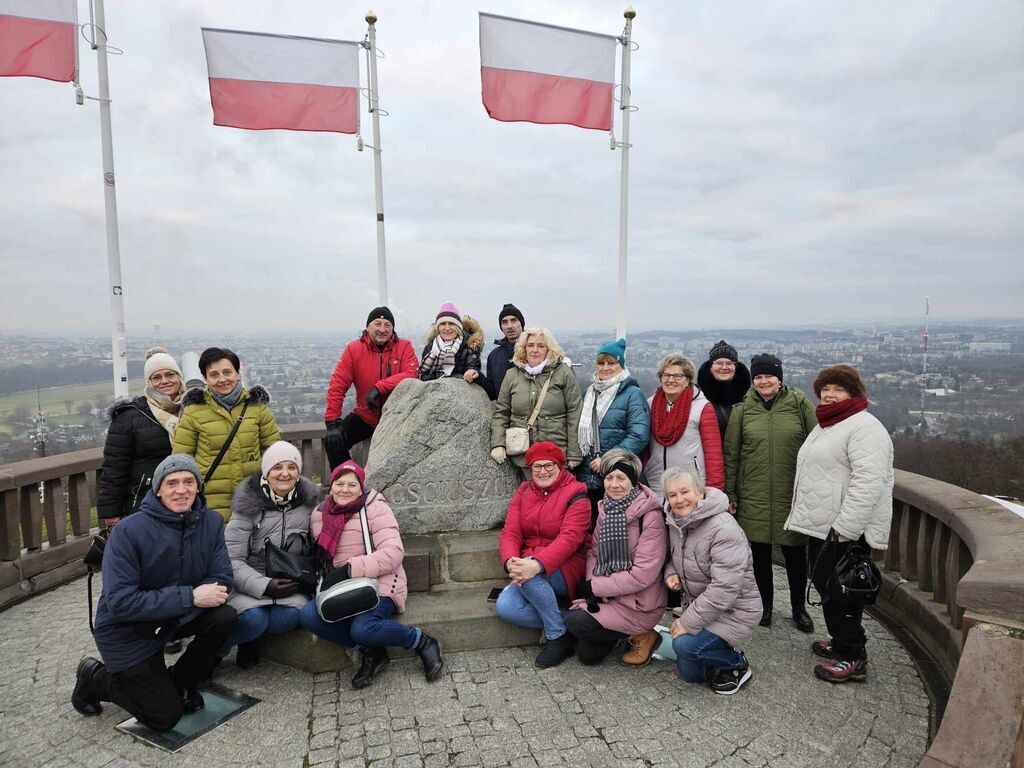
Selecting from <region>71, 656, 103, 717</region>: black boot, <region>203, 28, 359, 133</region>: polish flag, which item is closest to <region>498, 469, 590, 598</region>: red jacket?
<region>71, 656, 103, 717</region>: black boot

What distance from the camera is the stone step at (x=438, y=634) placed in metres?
4.10

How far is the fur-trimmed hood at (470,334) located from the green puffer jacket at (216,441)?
1910 millimetres

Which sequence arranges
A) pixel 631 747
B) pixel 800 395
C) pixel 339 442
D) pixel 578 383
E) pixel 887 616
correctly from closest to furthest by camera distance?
pixel 631 747 → pixel 800 395 → pixel 887 616 → pixel 578 383 → pixel 339 442

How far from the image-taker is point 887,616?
476 cm

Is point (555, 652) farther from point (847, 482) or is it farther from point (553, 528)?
point (847, 482)

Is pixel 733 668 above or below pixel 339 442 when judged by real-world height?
below

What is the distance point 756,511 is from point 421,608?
2.59 metres

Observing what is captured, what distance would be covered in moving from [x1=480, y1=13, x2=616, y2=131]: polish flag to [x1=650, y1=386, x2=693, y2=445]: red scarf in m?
5.10

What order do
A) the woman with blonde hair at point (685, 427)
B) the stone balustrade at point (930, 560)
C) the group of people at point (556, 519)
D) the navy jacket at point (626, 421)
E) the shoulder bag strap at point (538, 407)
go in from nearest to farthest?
1. the stone balustrade at point (930, 560)
2. the group of people at point (556, 519)
3. the woman with blonde hair at point (685, 427)
4. the navy jacket at point (626, 421)
5. the shoulder bag strap at point (538, 407)

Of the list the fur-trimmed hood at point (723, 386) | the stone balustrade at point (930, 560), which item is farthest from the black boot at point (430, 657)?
the fur-trimmed hood at point (723, 386)

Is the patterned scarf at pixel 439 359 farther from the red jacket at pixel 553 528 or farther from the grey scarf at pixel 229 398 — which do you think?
the grey scarf at pixel 229 398

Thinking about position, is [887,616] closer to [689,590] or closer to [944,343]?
[689,590]

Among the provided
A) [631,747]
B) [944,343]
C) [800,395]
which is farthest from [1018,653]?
[944,343]

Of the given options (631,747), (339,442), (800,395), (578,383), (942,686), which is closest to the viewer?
(631,747)
